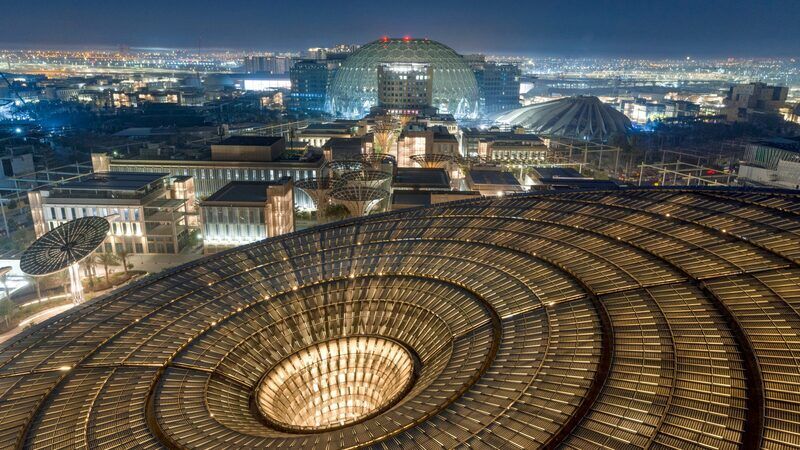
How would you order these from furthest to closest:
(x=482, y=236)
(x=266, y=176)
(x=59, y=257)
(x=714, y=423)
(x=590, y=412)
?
(x=266, y=176), (x=59, y=257), (x=482, y=236), (x=590, y=412), (x=714, y=423)

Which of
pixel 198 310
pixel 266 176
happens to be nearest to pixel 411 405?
pixel 198 310

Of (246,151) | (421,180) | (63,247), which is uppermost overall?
(246,151)

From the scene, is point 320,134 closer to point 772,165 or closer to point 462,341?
point 772,165

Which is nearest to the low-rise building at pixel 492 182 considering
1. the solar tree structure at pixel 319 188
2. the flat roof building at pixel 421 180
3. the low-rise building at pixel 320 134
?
the flat roof building at pixel 421 180

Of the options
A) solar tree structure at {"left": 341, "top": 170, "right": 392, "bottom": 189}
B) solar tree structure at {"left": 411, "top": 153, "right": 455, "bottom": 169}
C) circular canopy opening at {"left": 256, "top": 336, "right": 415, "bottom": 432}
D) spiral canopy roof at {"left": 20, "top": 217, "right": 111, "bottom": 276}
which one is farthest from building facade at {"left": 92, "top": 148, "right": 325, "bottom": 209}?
circular canopy opening at {"left": 256, "top": 336, "right": 415, "bottom": 432}

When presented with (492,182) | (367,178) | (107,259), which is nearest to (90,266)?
(107,259)

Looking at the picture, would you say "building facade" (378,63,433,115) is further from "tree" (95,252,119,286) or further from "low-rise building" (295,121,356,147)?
"tree" (95,252,119,286)

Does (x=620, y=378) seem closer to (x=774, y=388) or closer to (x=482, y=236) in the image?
(x=774, y=388)
